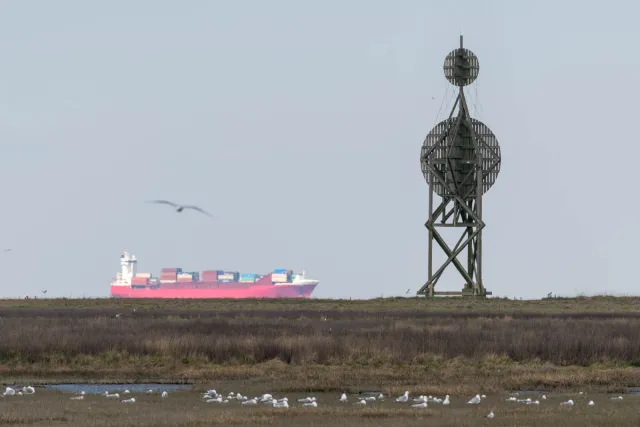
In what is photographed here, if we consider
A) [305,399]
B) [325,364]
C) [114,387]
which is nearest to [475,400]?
[305,399]

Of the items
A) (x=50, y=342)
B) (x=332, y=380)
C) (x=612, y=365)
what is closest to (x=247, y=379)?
(x=332, y=380)

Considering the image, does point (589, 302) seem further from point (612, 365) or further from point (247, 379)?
point (247, 379)

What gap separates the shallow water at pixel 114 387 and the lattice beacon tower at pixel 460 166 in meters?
62.7

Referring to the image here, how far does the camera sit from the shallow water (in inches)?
1864

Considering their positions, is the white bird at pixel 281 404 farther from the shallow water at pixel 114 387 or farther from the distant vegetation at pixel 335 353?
the shallow water at pixel 114 387

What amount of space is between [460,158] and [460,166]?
0.72 meters

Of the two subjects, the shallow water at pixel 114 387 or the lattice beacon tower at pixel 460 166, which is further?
the lattice beacon tower at pixel 460 166

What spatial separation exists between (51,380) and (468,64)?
64806mm

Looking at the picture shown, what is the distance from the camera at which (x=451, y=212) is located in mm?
111750

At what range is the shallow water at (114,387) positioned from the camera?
4734 centimetres

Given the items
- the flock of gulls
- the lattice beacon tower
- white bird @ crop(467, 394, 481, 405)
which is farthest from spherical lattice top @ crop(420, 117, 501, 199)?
white bird @ crop(467, 394, 481, 405)

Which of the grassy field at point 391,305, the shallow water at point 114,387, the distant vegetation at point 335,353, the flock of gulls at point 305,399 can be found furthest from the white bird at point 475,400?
the grassy field at point 391,305

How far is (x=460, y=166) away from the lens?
366 feet

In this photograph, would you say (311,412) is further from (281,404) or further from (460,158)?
(460,158)
